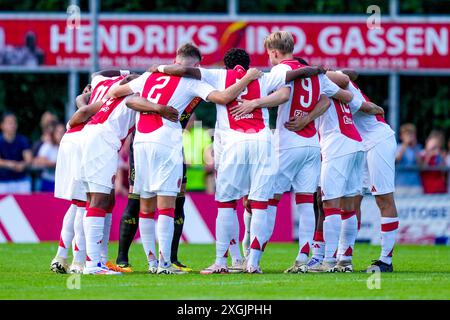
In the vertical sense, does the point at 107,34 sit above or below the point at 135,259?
above

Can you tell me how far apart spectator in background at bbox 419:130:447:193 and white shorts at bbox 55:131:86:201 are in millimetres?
9101

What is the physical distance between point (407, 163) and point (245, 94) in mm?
9850

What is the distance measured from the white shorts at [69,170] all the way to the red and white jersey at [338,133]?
98.1 inches

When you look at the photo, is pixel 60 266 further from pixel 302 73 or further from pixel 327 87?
pixel 327 87

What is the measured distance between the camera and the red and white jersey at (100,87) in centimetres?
1234

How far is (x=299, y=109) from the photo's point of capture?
1205 centimetres

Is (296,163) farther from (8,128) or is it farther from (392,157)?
(8,128)

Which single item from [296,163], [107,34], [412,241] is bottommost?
[412,241]

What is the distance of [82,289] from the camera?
33.8 ft

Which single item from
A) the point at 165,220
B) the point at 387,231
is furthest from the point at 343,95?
the point at 165,220

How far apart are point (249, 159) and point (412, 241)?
7.97 metres

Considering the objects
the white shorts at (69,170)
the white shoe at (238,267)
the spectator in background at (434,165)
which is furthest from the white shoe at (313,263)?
the spectator in background at (434,165)

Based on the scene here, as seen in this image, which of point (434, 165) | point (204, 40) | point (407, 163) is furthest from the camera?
point (204, 40)
